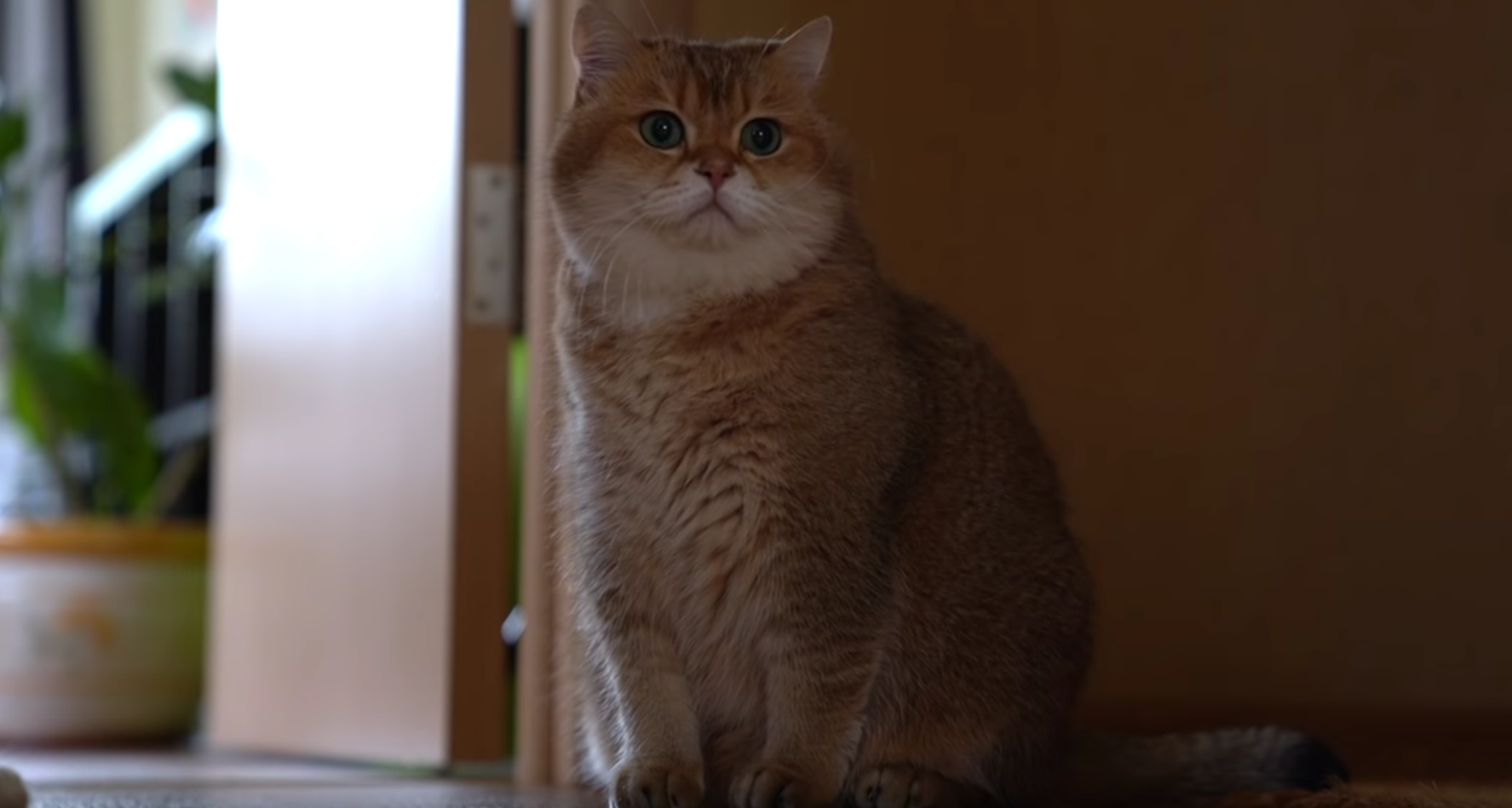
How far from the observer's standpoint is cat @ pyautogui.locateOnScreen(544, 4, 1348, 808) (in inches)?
53.5

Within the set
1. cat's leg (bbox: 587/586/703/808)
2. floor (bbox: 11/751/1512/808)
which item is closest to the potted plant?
floor (bbox: 11/751/1512/808)

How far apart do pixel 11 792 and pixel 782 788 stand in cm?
60

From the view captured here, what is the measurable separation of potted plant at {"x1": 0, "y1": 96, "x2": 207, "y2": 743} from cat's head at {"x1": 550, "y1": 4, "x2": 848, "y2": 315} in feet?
5.57

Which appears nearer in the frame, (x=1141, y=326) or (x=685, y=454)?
(x=685, y=454)

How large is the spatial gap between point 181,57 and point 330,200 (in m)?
2.83

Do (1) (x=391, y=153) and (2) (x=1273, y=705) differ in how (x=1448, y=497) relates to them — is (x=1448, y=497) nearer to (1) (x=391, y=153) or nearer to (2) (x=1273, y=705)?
(2) (x=1273, y=705)

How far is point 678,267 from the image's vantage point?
55.1 inches

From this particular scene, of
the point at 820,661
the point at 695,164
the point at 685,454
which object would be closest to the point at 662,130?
the point at 695,164

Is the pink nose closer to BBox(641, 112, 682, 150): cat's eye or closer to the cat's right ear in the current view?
BBox(641, 112, 682, 150): cat's eye

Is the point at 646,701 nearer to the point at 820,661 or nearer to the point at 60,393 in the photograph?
the point at 820,661

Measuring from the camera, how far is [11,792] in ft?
4.40

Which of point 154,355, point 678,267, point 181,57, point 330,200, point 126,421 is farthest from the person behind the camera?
point 181,57

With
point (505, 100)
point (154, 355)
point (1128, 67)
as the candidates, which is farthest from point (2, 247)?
point (1128, 67)

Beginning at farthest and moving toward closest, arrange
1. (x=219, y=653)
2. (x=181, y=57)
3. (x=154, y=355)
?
(x=181, y=57)
(x=154, y=355)
(x=219, y=653)
